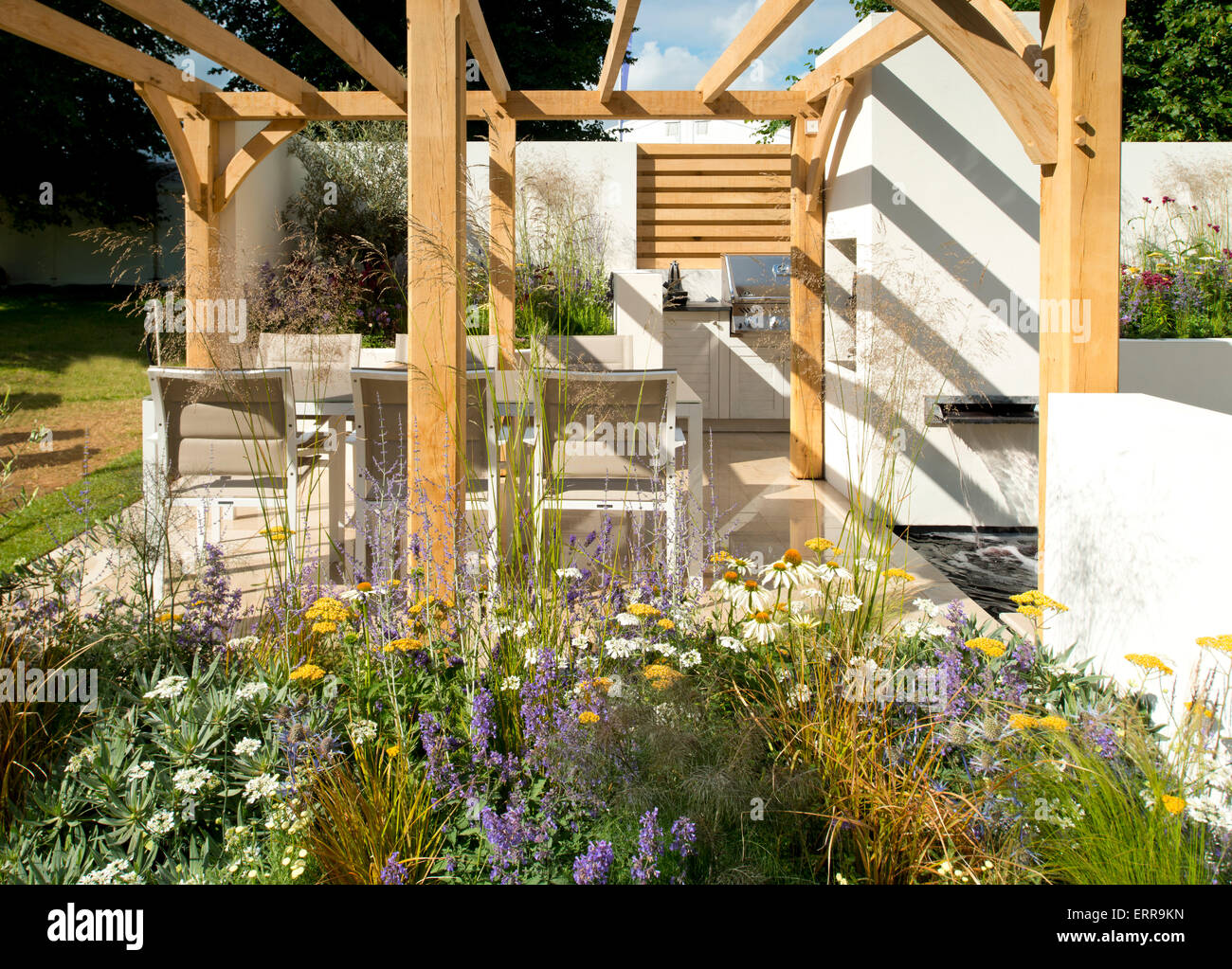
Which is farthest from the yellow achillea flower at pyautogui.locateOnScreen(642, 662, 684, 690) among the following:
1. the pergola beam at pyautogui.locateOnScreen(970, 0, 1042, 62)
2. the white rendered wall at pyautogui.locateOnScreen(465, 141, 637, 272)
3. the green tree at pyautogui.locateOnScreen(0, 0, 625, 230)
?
the green tree at pyautogui.locateOnScreen(0, 0, 625, 230)

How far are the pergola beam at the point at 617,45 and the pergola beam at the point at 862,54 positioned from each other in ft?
4.12

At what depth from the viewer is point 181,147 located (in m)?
6.84

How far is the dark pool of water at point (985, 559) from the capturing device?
13.8ft

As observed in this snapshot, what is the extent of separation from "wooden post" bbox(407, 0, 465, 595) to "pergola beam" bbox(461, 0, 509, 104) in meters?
1.30

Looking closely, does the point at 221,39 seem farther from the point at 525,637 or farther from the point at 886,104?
the point at 525,637

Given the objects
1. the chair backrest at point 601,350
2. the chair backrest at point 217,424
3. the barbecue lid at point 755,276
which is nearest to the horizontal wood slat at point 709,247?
the barbecue lid at point 755,276

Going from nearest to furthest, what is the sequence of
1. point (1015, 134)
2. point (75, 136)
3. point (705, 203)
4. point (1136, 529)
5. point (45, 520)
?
point (1136, 529), point (1015, 134), point (45, 520), point (705, 203), point (75, 136)

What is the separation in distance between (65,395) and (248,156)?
311 centimetres

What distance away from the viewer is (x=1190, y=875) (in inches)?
59.6

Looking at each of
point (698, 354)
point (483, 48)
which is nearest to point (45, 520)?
point (483, 48)

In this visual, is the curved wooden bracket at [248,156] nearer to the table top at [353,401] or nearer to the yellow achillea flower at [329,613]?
the table top at [353,401]

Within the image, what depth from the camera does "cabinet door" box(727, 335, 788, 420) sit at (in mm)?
9297

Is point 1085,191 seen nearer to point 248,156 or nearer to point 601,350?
point 601,350
